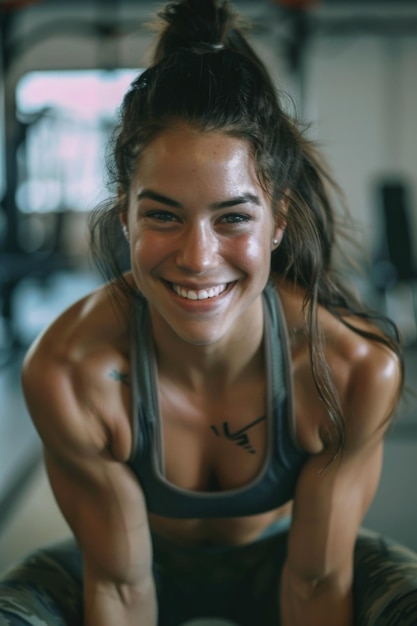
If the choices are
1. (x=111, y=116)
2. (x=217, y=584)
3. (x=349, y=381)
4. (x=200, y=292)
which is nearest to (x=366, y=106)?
(x=111, y=116)

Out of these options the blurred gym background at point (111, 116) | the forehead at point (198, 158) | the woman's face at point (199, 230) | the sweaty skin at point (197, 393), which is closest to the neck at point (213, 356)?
the sweaty skin at point (197, 393)

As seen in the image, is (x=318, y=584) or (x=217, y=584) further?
(x=217, y=584)

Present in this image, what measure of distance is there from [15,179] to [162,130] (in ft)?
11.0

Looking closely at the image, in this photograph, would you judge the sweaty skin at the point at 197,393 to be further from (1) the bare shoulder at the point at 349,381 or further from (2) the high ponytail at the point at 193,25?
(2) the high ponytail at the point at 193,25

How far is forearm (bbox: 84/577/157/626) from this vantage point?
1067 millimetres

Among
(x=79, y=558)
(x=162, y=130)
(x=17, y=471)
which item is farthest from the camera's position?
(x=17, y=471)

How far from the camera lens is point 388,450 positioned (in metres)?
2.62

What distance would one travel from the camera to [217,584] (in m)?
1.27

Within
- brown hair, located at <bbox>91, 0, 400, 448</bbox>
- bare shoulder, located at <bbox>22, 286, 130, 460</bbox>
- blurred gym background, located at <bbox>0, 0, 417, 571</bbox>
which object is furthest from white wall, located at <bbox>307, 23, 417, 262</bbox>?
bare shoulder, located at <bbox>22, 286, 130, 460</bbox>

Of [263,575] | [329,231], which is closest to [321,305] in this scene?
[329,231]

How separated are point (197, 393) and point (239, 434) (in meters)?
0.08

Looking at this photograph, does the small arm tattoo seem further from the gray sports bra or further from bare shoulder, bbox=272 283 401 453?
bare shoulder, bbox=272 283 401 453

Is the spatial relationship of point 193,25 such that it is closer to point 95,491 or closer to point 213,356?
point 213,356

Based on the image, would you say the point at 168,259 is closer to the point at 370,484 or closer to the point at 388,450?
the point at 370,484
